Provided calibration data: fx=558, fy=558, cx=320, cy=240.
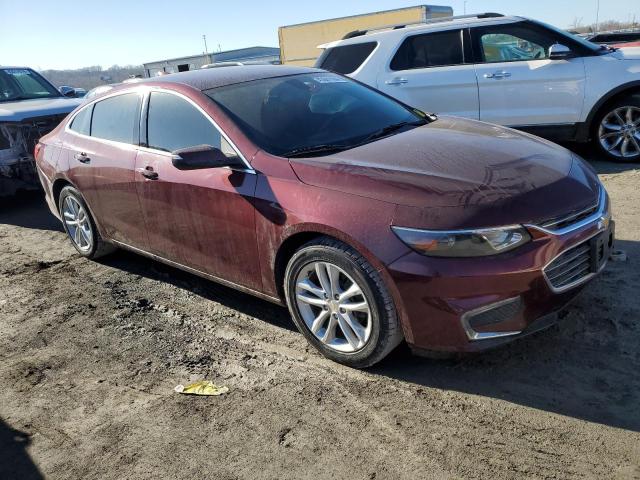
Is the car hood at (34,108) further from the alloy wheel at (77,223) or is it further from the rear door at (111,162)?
the rear door at (111,162)

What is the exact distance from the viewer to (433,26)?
24.0 feet

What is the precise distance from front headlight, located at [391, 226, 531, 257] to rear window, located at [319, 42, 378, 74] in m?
5.51

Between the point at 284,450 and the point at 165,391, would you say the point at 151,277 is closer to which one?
the point at 165,391

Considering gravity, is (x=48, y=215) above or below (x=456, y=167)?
below

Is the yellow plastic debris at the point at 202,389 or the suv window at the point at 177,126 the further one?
the suv window at the point at 177,126

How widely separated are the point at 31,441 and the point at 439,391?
2.12m

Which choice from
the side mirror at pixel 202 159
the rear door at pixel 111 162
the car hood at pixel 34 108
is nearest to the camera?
the side mirror at pixel 202 159

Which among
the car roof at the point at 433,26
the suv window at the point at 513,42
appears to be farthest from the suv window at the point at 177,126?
the suv window at the point at 513,42

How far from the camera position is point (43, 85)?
9.28 meters

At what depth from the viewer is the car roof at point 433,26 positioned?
6.89 m

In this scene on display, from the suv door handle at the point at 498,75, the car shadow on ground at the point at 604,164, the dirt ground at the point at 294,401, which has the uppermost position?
the suv door handle at the point at 498,75

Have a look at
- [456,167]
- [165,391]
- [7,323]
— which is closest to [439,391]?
[456,167]

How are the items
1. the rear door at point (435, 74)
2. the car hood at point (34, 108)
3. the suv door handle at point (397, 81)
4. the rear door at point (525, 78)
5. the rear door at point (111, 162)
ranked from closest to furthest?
the rear door at point (111, 162) → the rear door at point (525, 78) → the rear door at point (435, 74) → the car hood at point (34, 108) → the suv door handle at point (397, 81)

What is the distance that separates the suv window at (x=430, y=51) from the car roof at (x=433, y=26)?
92mm
